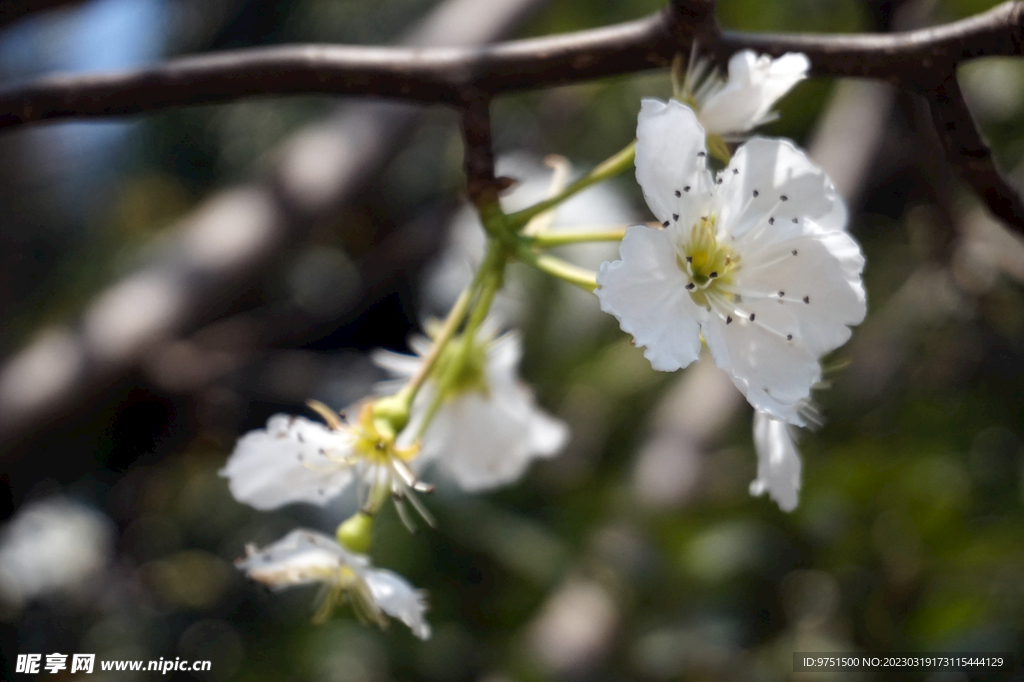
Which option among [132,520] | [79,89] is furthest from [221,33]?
[79,89]

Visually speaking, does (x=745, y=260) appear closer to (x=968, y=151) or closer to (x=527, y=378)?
(x=968, y=151)

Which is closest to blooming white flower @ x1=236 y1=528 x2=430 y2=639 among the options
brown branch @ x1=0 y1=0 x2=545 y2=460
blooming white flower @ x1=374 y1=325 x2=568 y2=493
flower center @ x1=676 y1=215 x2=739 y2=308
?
blooming white flower @ x1=374 y1=325 x2=568 y2=493

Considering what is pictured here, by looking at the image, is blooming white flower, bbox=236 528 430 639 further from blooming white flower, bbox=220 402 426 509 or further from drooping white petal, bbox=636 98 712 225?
drooping white petal, bbox=636 98 712 225

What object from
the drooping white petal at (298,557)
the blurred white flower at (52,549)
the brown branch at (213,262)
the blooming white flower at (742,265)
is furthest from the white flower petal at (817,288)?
the blurred white flower at (52,549)

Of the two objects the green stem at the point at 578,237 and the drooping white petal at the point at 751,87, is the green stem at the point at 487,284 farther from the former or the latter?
the drooping white petal at the point at 751,87

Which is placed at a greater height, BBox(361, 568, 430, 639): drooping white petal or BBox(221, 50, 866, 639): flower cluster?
BBox(221, 50, 866, 639): flower cluster

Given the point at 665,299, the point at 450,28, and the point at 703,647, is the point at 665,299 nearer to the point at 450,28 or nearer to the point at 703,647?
the point at 703,647
